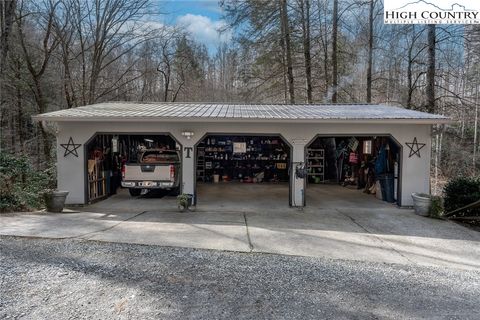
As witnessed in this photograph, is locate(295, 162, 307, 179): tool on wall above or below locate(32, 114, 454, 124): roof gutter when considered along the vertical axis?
below

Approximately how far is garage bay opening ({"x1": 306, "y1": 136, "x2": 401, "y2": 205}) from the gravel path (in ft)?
18.5

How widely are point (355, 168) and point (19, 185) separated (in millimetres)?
12069

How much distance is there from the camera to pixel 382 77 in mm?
19953

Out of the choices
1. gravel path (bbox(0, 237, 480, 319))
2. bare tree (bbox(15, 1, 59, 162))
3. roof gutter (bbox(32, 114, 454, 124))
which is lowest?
gravel path (bbox(0, 237, 480, 319))

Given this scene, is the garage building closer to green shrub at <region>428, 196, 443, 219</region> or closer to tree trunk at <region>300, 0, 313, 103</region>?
green shrub at <region>428, 196, 443, 219</region>

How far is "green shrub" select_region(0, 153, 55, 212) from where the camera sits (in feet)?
29.4

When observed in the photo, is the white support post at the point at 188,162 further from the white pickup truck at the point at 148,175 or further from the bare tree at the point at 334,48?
the bare tree at the point at 334,48

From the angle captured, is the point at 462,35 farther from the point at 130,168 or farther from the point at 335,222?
the point at 130,168

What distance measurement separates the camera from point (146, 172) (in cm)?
1071

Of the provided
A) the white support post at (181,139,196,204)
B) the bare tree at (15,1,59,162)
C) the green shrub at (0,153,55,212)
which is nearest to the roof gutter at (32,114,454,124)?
the white support post at (181,139,196,204)

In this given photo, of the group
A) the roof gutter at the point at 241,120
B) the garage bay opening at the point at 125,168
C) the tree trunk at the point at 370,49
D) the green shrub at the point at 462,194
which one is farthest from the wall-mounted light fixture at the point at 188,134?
the tree trunk at the point at 370,49

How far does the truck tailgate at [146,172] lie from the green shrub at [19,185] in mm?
2447

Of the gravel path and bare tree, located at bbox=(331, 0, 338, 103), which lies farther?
bare tree, located at bbox=(331, 0, 338, 103)

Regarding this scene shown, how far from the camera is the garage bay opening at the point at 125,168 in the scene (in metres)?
10.7
